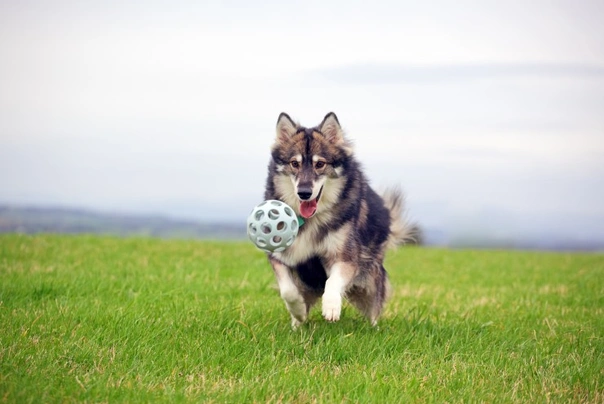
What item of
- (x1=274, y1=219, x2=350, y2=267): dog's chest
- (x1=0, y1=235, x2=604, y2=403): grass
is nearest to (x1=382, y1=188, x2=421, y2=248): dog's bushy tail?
(x1=0, y1=235, x2=604, y2=403): grass

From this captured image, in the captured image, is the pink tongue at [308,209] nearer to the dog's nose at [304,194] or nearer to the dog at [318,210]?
the dog at [318,210]

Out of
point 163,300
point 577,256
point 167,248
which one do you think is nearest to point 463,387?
point 163,300

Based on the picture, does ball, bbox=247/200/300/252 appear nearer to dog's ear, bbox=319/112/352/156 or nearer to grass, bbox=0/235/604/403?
grass, bbox=0/235/604/403

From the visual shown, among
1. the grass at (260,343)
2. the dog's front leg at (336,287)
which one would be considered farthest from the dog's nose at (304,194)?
the grass at (260,343)

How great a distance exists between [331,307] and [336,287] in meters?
0.25

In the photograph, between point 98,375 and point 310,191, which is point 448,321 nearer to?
point 310,191

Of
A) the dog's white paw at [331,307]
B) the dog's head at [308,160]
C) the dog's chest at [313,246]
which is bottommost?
the dog's white paw at [331,307]

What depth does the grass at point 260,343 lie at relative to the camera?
16.1 feet

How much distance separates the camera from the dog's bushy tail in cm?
827

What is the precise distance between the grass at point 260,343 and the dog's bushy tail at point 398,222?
2.96ft

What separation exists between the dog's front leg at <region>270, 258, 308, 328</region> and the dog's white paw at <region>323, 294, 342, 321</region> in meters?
0.41

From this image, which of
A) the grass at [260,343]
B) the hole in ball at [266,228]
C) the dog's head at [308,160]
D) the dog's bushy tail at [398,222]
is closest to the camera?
the grass at [260,343]

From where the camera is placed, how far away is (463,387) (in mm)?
5227

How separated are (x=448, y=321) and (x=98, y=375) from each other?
4.21 meters
